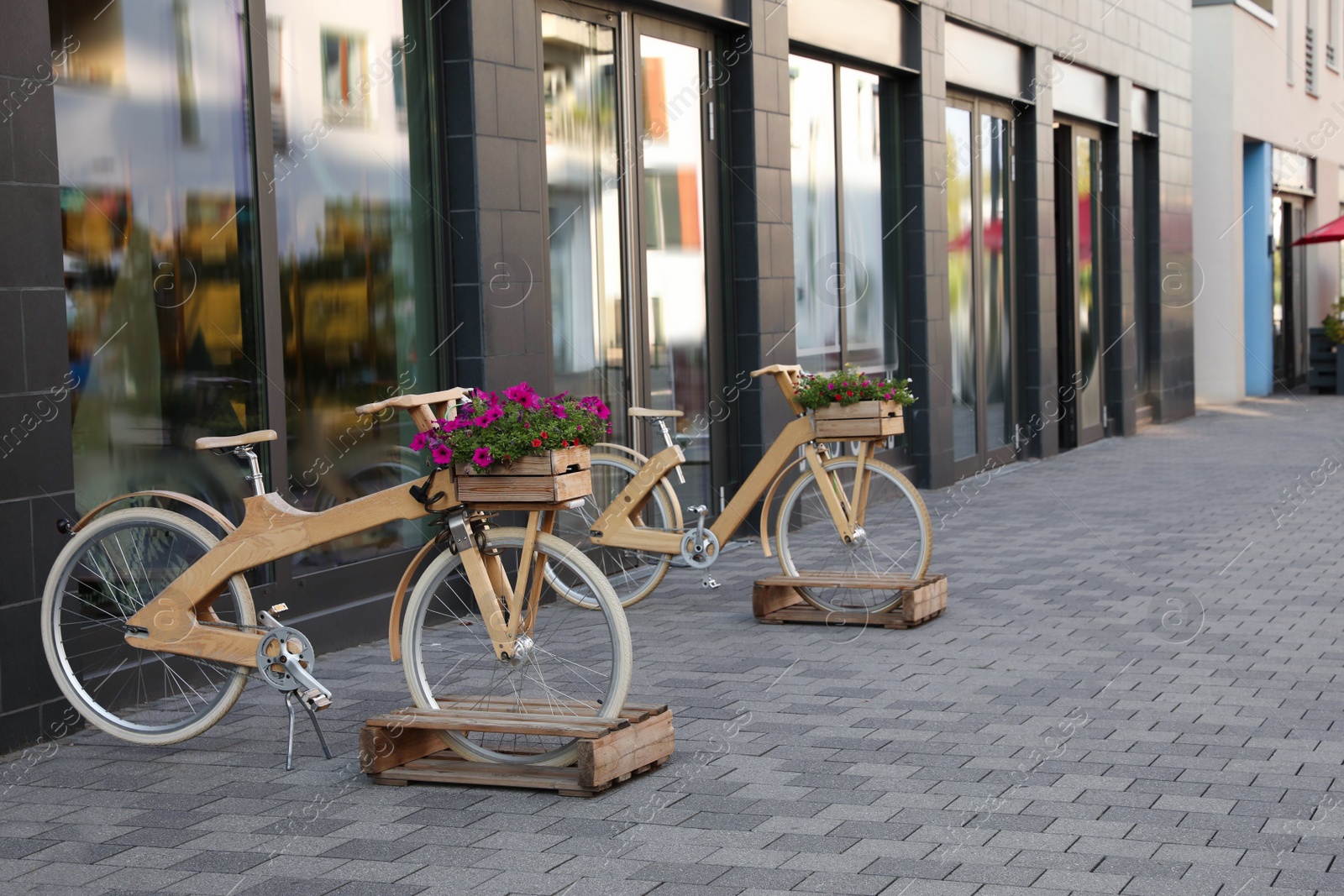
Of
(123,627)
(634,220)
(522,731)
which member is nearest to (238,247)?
(123,627)

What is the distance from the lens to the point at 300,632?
17.5 ft

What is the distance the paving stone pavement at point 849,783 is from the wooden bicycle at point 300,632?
0.25 metres

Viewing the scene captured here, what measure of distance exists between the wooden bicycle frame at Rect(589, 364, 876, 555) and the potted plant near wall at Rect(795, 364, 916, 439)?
10 centimetres

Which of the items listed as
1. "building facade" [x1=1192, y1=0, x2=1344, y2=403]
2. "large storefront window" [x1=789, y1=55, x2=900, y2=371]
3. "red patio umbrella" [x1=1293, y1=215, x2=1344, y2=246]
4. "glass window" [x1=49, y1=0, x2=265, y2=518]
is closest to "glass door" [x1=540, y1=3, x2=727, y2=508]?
"large storefront window" [x1=789, y1=55, x2=900, y2=371]

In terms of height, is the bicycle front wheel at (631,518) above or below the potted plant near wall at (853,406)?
below

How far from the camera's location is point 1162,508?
11.2 m

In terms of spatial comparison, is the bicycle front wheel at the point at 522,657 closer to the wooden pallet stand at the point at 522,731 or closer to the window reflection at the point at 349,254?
the wooden pallet stand at the point at 522,731

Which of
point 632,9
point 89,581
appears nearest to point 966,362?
point 632,9

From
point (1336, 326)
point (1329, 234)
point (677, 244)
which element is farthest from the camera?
point (1336, 326)

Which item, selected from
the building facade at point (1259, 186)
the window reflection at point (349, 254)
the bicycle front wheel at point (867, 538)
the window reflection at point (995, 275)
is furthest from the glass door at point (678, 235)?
the building facade at point (1259, 186)

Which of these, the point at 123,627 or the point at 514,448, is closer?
the point at 514,448

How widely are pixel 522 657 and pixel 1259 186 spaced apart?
21872 millimetres

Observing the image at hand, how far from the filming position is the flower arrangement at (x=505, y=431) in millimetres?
4641

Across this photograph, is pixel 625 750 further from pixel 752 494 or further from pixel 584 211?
pixel 584 211
